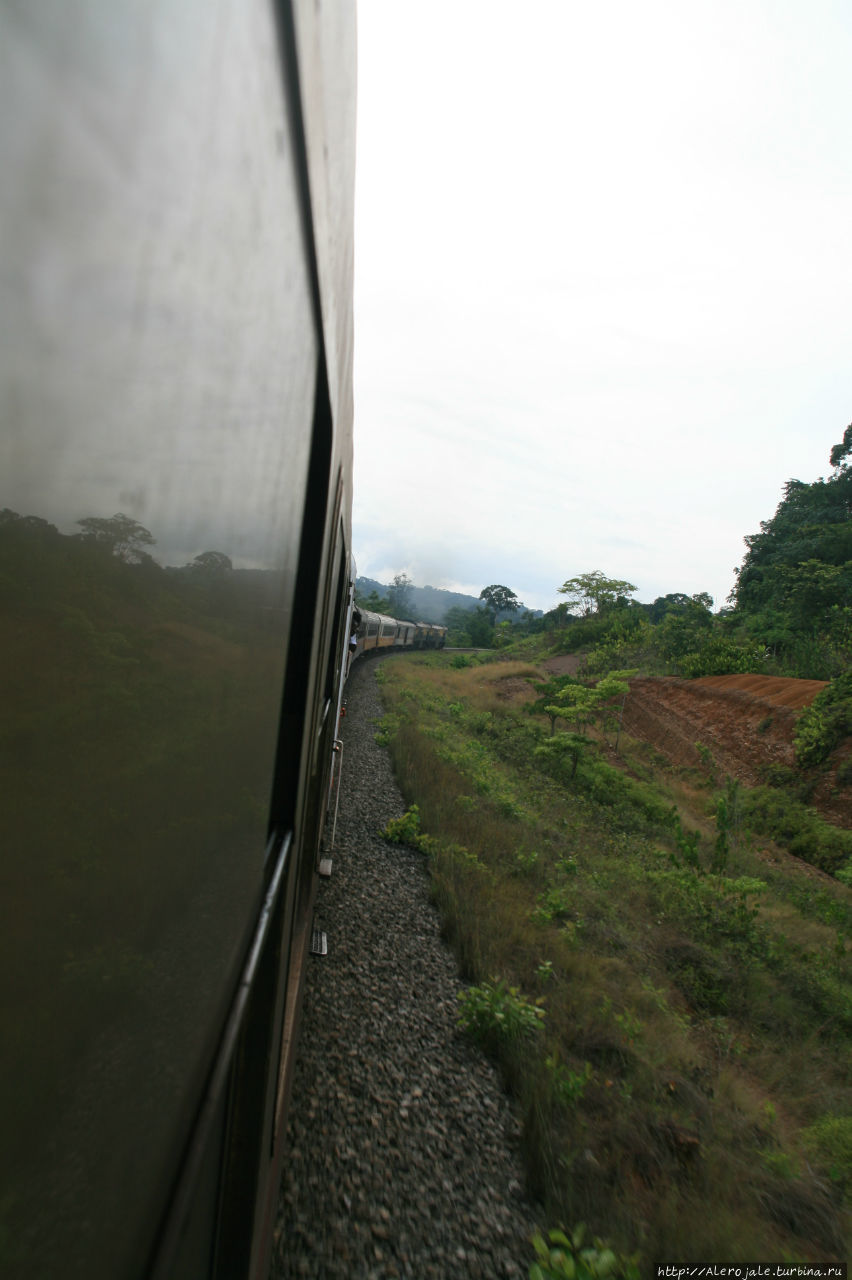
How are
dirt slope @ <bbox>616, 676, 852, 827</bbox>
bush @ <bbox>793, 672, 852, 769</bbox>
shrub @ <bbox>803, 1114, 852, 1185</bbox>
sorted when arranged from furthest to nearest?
dirt slope @ <bbox>616, 676, 852, 827</bbox>, bush @ <bbox>793, 672, 852, 769</bbox>, shrub @ <bbox>803, 1114, 852, 1185</bbox>

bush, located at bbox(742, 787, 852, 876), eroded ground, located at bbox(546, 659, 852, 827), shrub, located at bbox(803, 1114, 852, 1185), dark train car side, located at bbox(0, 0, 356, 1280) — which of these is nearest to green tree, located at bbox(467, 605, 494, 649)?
eroded ground, located at bbox(546, 659, 852, 827)

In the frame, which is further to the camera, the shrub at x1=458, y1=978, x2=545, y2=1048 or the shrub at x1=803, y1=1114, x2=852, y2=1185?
the shrub at x1=458, y1=978, x2=545, y2=1048

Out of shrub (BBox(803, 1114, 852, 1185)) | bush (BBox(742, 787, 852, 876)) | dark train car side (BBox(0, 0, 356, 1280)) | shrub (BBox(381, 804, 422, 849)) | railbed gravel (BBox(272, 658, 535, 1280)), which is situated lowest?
bush (BBox(742, 787, 852, 876))

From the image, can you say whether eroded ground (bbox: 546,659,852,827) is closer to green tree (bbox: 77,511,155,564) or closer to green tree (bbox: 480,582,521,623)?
green tree (bbox: 77,511,155,564)

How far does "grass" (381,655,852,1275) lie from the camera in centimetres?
303

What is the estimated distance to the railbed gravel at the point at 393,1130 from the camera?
262 cm

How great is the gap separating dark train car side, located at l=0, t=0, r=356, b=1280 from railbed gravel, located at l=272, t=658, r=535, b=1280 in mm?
2359

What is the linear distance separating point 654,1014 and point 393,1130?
2118mm

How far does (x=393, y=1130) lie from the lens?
3189 millimetres

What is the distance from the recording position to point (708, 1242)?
275cm

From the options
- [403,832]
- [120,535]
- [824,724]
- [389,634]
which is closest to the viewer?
[120,535]

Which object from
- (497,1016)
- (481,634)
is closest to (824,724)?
(497,1016)

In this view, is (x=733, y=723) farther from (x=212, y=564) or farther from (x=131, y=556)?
(x=131, y=556)

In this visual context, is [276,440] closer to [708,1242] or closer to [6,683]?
[6,683]
